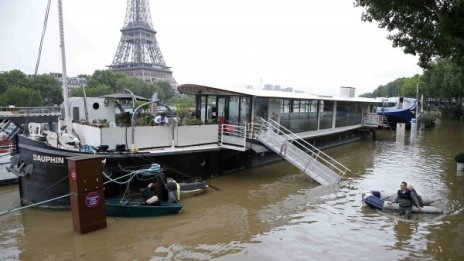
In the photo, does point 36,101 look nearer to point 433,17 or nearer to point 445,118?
point 433,17

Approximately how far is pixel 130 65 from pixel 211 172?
105 metres

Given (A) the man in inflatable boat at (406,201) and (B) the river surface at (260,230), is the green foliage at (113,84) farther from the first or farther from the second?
(A) the man in inflatable boat at (406,201)

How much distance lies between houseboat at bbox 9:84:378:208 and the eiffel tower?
96168 millimetres

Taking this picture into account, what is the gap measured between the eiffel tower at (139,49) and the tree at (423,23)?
103m

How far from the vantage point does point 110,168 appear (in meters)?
11.8

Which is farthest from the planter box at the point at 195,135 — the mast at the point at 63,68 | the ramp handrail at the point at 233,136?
the mast at the point at 63,68

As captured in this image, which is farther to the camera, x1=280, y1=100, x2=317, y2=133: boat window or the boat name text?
x1=280, y1=100, x2=317, y2=133: boat window

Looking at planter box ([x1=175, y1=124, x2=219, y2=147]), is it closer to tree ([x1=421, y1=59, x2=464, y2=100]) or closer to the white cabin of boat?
the white cabin of boat

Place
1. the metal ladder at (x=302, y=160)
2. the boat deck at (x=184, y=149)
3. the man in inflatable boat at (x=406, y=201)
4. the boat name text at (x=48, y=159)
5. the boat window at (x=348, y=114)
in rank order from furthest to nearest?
1. the boat window at (x=348, y=114)
2. the metal ladder at (x=302, y=160)
3. the boat deck at (x=184, y=149)
4. the man in inflatable boat at (x=406, y=201)
5. the boat name text at (x=48, y=159)

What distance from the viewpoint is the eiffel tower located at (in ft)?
372

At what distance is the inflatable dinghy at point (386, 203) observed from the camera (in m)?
11.7

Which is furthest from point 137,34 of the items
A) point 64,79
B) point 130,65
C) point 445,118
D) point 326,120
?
point 64,79

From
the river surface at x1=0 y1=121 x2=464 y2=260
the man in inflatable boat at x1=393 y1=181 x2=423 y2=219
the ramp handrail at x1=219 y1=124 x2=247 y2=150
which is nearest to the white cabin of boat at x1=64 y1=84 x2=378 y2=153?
the ramp handrail at x1=219 y1=124 x2=247 y2=150

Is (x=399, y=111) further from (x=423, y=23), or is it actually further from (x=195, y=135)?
(x=195, y=135)
